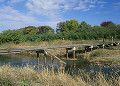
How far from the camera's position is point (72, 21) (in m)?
54.2

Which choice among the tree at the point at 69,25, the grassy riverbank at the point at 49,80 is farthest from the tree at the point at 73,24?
the grassy riverbank at the point at 49,80

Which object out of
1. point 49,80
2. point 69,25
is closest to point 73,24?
point 69,25

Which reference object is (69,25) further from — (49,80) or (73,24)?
(49,80)

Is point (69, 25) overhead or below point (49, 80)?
overhead

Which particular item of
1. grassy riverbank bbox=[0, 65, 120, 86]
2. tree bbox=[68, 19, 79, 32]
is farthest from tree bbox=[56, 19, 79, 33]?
grassy riverbank bbox=[0, 65, 120, 86]

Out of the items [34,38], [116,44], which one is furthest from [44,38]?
[116,44]

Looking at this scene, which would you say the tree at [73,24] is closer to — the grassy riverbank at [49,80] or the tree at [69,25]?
the tree at [69,25]

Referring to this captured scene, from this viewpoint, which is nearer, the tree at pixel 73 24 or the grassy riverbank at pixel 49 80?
the grassy riverbank at pixel 49 80

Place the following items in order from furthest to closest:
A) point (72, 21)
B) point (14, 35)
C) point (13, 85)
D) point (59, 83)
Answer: point (72, 21) < point (14, 35) < point (59, 83) < point (13, 85)

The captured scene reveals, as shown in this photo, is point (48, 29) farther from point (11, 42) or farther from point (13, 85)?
point (13, 85)

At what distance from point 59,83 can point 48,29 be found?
54.8 meters

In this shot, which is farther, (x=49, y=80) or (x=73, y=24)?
(x=73, y=24)

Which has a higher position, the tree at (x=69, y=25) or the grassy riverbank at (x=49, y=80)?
the tree at (x=69, y=25)

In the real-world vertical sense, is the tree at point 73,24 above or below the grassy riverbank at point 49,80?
above
